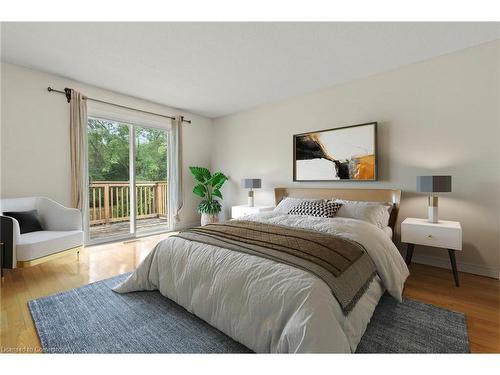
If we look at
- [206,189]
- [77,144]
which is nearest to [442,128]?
[206,189]

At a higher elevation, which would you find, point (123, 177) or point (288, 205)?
point (123, 177)

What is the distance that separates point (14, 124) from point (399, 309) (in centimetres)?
458

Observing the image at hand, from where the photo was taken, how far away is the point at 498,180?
2363mm

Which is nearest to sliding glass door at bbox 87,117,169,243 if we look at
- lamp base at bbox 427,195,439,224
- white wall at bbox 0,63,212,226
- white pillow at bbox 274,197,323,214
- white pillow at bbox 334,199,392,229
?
white wall at bbox 0,63,212,226

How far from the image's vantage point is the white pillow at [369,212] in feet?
8.49

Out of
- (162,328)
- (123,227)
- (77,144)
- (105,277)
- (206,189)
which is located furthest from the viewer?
(206,189)

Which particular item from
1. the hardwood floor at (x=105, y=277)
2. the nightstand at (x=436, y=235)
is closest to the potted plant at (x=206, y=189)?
the hardwood floor at (x=105, y=277)

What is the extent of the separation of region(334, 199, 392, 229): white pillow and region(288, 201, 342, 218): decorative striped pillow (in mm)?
103

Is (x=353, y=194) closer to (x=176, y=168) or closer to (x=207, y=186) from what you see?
(x=207, y=186)

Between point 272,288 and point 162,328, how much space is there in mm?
883

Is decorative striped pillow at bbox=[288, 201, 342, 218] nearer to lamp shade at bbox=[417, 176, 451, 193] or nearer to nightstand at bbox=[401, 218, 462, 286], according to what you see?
nightstand at bbox=[401, 218, 462, 286]

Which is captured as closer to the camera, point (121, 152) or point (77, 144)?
point (77, 144)

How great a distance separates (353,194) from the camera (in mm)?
3191
